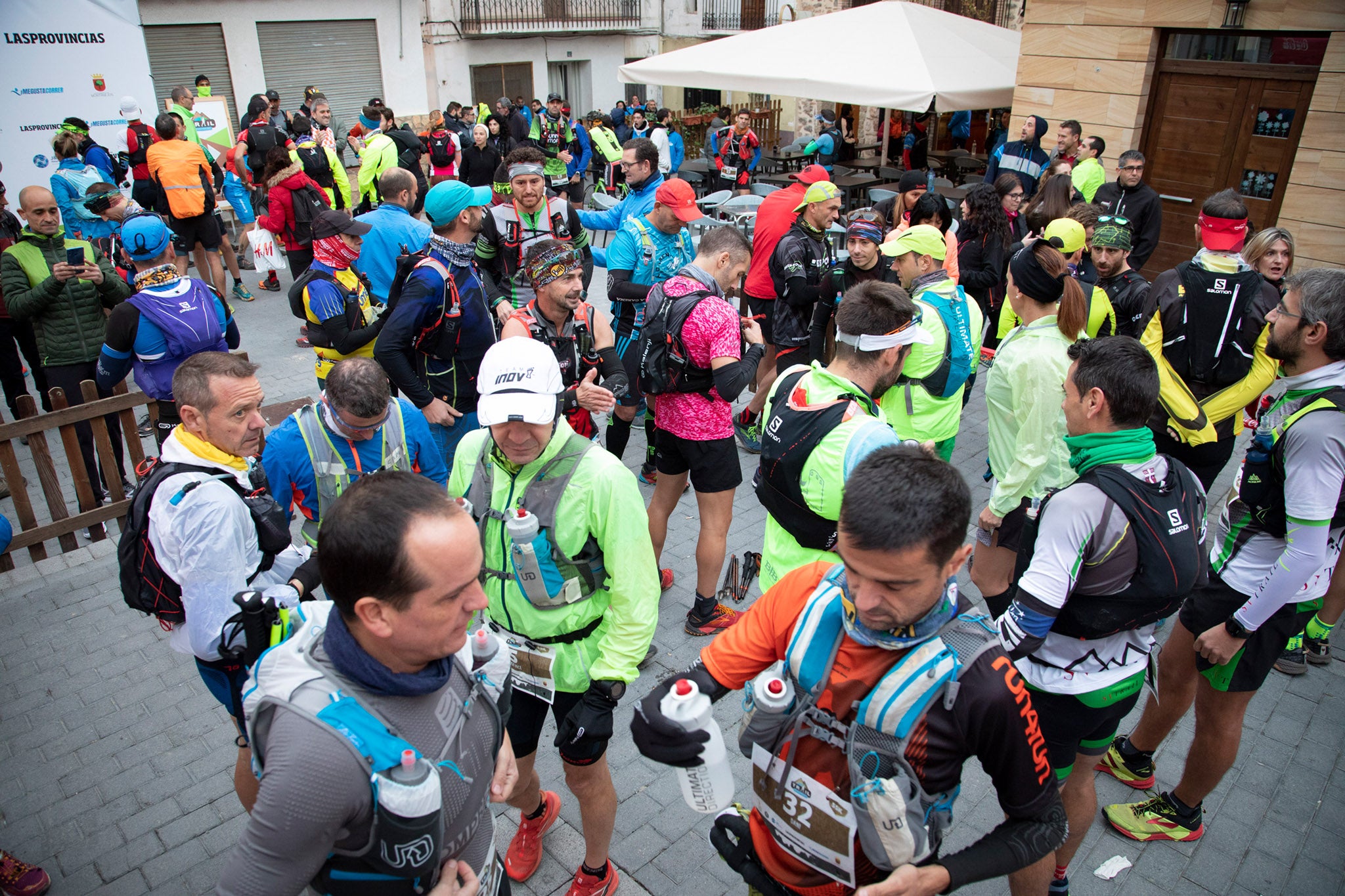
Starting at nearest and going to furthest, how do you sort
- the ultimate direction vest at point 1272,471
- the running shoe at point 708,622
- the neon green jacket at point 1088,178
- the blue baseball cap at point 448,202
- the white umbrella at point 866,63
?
the ultimate direction vest at point 1272,471 < the running shoe at point 708,622 < the blue baseball cap at point 448,202 < the neon green jacket at point 1088,178 < the white umbrella at point 866,63

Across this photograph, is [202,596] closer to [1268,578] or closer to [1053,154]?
[1268,578]

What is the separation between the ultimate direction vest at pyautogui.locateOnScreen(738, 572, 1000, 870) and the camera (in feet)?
6.00

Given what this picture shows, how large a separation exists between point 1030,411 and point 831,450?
5.47 ft

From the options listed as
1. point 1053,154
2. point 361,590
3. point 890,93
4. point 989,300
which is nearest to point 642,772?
point 361,590

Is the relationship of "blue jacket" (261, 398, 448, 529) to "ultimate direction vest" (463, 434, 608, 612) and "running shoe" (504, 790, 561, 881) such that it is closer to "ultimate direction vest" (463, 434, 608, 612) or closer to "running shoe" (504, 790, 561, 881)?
"ultimate direction vest" (463, 434, 608, 612)

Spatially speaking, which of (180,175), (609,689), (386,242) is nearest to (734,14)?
(180,175)

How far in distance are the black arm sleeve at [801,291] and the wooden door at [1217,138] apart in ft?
21.4

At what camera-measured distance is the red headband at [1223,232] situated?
15.8ft

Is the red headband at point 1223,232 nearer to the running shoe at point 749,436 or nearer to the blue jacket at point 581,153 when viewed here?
the running shoe at point 749,436

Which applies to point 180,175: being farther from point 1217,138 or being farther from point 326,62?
point 326,62

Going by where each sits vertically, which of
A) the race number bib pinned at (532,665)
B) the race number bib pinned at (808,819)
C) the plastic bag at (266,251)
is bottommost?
the race number bib pinned at (532,665)

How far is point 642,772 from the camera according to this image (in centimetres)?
391

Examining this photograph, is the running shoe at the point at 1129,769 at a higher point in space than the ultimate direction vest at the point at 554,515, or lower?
lower

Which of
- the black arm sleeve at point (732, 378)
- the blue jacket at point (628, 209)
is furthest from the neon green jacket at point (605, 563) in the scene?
the blue jacket at point (628, 209)
